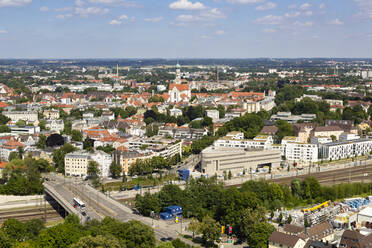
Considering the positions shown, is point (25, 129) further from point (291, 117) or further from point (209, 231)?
point (209, 231)

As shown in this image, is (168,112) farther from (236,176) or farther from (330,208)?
(330,208)

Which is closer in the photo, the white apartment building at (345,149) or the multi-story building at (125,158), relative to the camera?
the multi-story building at (125,158)

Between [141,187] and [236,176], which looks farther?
[236,176]

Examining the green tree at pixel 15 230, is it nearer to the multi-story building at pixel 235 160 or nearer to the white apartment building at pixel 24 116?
the multi-story building at pixel 235 160

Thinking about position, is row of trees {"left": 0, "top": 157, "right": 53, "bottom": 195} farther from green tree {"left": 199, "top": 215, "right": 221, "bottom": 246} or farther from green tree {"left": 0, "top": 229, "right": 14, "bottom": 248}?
green tree {"left": 199, "top": 215, "right": 221, "bottom": 246}

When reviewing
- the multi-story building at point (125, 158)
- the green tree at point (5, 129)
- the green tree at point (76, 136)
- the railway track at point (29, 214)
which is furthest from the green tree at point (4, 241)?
the green tree at point (5, 129)

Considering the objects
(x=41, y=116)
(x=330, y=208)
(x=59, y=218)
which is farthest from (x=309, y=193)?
(x=41, y=116)

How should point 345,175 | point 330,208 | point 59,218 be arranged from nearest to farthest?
point 330,208
point 59,218
point 345,175
